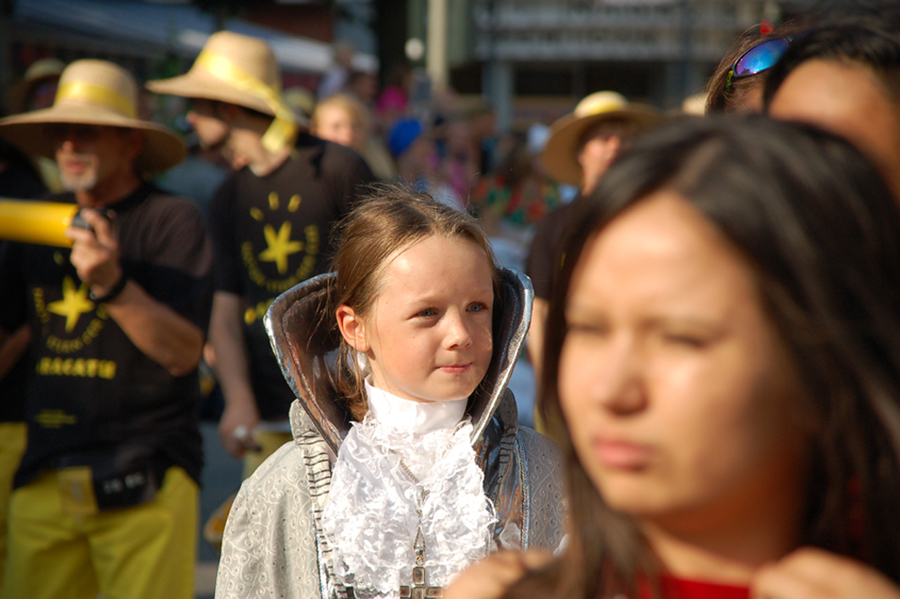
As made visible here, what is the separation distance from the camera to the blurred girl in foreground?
80 cm

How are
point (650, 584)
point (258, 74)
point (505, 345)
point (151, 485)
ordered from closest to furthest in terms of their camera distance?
point (650, 584) < point (505, 345) < point (151, 485) < point (258, 74)

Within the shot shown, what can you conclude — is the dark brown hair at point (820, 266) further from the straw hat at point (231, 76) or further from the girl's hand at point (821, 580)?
the straw hat at point (231, 76)

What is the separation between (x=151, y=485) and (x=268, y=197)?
4.42 ft

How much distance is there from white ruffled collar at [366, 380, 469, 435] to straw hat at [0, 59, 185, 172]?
173cm

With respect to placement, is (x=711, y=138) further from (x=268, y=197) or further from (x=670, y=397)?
(x=268, y=197)

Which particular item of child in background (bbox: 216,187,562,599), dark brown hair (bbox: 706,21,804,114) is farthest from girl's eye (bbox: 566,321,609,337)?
child in background (bbox: 216,187,562,599)

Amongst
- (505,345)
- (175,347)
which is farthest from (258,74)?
(505,345)

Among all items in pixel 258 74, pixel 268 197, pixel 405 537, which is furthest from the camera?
pixel 258 74

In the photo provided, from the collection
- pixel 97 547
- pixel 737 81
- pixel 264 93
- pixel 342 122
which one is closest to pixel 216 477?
pixel 342 122

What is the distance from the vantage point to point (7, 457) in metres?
3.49

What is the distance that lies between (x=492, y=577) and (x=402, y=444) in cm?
101

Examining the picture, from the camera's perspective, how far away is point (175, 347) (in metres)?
3.00

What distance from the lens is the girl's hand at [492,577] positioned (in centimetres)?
94

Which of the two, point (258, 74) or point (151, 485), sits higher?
point (258, 74)
